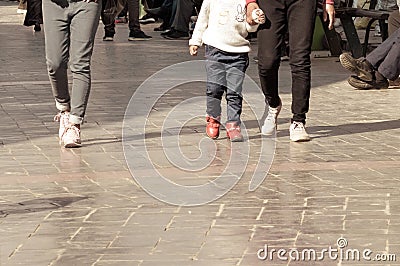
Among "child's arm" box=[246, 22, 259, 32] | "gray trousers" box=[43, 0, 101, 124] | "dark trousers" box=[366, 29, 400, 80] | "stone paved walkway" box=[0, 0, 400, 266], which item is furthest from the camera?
"dark trousers" box=[366, 29, 400, 80]

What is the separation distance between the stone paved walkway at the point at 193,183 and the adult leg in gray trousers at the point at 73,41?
0.44m

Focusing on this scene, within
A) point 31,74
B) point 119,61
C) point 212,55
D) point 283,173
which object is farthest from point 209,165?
point 119,61

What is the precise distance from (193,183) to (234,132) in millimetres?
→ 1724

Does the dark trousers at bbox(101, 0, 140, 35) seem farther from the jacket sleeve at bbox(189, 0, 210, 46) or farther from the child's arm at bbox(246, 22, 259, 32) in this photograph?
the child's arm at bbox(246, 22, 259, 32)

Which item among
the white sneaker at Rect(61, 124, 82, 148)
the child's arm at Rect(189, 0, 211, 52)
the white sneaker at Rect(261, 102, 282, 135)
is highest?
the child's arm at Rect(189, 0, 211, 52)

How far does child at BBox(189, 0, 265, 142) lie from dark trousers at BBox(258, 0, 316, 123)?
0.47ft

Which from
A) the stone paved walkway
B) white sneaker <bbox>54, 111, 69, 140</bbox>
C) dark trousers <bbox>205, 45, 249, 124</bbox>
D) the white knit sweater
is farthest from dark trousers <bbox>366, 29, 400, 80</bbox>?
white sneaker <bbox>54, 111, 69, 140</bbox>

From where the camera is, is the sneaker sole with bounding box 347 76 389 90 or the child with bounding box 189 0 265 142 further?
the sneaker sole with bounding box 347 76 389 90

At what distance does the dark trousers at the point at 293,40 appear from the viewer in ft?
31.6

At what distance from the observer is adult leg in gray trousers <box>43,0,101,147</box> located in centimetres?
955

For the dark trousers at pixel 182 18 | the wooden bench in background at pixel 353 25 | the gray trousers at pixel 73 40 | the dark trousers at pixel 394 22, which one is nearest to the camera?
the gray trousers at pixel 73 40

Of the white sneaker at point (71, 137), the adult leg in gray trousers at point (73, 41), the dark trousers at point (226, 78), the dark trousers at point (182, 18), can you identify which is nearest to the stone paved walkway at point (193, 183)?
the white sneaker at point (71, 137)

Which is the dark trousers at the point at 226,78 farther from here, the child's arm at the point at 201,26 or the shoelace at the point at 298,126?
the shoelace at the point at 298,126

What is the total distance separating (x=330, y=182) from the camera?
823 centimetres
